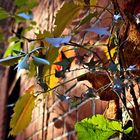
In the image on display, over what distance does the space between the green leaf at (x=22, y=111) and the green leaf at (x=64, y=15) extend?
23 centimetres

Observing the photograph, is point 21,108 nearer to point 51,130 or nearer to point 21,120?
point 21,120

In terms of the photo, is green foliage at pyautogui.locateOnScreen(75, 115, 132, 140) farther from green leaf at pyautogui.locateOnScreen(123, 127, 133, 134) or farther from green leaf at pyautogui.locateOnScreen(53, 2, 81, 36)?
green leaf at pyautogui.locateOnScreen(53, 2, 81, 36)

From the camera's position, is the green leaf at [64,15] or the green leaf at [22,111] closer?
the green leaf at [64,15]

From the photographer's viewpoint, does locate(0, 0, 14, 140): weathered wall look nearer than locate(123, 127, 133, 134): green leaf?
No

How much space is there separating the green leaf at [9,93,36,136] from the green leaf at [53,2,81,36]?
23 cm

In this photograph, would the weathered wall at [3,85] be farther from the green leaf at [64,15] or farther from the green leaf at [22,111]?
the green leaf at [64,15]

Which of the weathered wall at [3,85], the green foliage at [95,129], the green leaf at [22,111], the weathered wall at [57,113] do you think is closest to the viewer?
the green foliage at [95,129]

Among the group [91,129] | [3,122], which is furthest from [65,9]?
[3,122]

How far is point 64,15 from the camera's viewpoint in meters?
0.84

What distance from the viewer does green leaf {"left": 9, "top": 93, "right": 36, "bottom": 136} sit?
3.23 ft

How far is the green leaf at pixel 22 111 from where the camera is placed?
986 millimetres

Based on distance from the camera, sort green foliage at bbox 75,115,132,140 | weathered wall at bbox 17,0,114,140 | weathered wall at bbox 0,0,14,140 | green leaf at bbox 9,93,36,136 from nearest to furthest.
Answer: green foliage at bbox 75,115,132,140 < green leaf at bbox 9,93,36,136 < weathered wall at bbox 17,0,114,140 < weathered wall at bbox 0,0,14,140

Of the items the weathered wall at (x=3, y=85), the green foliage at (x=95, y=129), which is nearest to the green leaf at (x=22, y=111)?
the green foliage at (x=95, y=129)

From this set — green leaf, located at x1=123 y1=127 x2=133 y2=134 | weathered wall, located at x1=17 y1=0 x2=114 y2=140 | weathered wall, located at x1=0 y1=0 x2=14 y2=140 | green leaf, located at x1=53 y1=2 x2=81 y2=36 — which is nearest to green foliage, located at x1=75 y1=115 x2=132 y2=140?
green leaf, located at x1=123 y1=127 x2=133 y2=134
